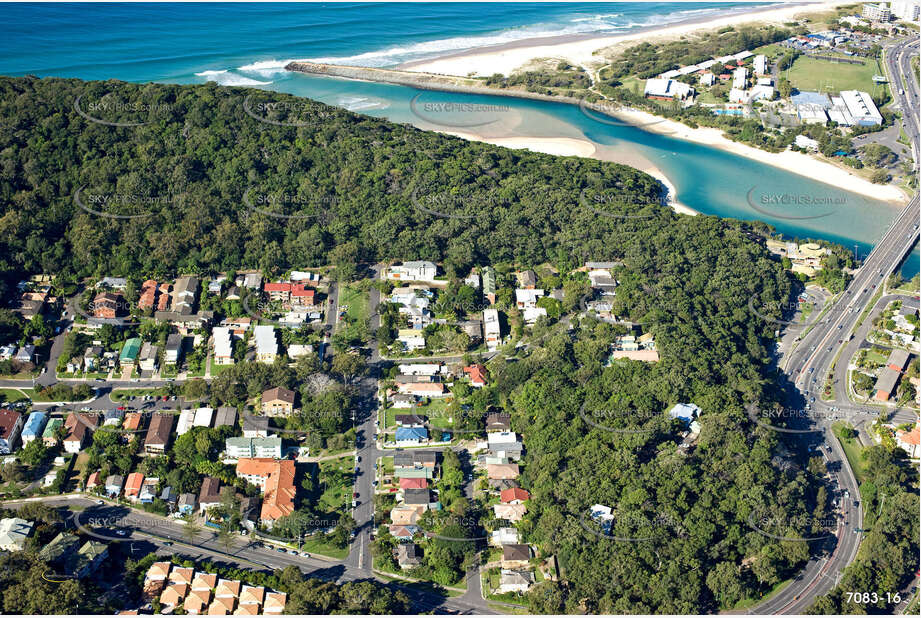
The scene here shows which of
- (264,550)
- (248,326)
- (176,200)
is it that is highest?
(176,200)

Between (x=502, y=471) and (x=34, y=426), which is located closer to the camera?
(x=502, y=471)

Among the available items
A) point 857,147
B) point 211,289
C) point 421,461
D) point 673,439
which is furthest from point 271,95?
point 857,147

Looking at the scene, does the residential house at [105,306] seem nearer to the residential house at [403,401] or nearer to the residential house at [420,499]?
the residential house at [403,401]

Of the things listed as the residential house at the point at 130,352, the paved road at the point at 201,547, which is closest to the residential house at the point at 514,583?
the paved road at the point at 201,547

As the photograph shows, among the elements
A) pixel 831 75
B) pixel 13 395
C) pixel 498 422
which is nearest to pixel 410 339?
pixel 498 422

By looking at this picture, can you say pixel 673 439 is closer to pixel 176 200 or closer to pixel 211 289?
pixel 211 289

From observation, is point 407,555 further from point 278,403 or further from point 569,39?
point 569,39
